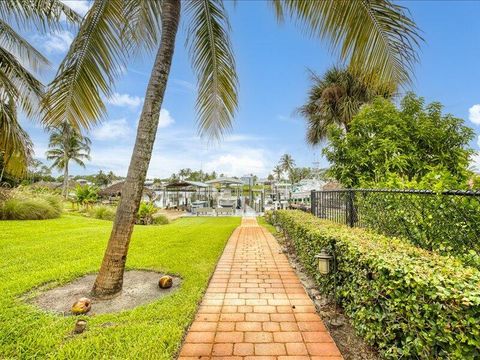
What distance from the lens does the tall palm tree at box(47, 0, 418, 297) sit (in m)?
2.73

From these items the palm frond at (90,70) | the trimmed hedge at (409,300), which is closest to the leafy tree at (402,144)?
the trimmed hedge at (409,300)

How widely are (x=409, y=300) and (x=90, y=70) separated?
4666mm

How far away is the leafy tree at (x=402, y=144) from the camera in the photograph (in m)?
6.09

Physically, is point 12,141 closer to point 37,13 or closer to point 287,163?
point 37,13

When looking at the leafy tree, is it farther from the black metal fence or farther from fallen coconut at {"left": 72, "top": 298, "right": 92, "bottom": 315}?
fallen coconut at {"left": 72, "top": 298, "right": 92, "bottom": 315}

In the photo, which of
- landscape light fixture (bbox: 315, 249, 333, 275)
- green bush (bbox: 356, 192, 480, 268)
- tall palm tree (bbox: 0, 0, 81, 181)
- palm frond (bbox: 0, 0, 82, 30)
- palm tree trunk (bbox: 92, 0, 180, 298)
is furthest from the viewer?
tall palm tree (bbox: 0, 0, 81, 181)

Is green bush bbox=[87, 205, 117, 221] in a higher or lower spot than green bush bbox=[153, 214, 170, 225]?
higher

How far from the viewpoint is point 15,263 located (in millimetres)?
4941

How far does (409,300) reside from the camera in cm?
167

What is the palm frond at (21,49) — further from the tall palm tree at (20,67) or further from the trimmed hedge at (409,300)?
the trimmed hedge at (409,300)

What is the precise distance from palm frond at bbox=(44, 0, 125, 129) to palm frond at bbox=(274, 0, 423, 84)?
2.94m

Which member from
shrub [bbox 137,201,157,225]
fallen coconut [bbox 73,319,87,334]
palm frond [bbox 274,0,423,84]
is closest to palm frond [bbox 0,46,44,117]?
fallen coconut [bbox 73,319,87,334]

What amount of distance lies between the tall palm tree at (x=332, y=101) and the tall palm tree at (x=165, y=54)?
7.30 metres

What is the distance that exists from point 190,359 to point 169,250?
4121mm
